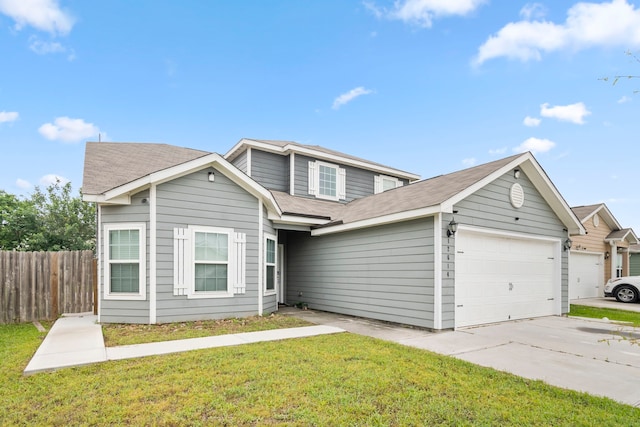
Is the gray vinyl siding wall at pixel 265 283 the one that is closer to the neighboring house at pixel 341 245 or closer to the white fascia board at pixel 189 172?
the neighboring house at pixel 341 245

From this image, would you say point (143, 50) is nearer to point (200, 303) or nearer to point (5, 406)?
point (200, 303)

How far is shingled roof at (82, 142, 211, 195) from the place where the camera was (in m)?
8.70

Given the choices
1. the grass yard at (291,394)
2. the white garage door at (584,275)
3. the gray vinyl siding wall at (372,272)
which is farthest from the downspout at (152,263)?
the white garage door at (584,275)

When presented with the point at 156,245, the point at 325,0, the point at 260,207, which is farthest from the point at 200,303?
the point at 325,0

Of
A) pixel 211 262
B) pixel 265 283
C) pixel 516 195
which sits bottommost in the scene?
pixel 265 283

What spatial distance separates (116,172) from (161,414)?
312 inches

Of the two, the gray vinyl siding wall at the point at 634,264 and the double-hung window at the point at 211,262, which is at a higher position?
the double-hung window at the point at 211,262

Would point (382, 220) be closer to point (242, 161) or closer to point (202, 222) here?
point (202, 222)

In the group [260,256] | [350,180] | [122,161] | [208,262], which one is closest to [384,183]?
[350,180]

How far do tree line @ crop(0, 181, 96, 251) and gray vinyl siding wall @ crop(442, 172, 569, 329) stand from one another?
22.1 metres

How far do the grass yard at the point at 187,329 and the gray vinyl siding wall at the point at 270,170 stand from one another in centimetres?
565

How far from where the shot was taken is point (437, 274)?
7.39 meters

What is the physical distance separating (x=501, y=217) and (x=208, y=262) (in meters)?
7.31

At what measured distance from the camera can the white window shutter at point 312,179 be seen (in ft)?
44.3
